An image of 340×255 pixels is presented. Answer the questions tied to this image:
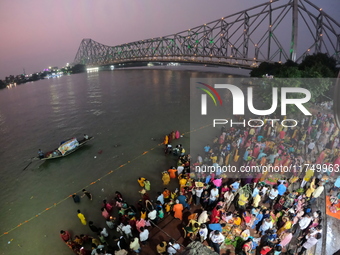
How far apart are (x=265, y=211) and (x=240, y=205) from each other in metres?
0.86

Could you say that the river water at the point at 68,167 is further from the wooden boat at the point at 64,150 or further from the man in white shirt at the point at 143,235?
the man in white shirt at the point at 143,235

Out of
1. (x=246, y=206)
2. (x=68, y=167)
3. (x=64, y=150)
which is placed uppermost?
(x=246, y=206)

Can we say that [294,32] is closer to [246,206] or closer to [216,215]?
[246,206]

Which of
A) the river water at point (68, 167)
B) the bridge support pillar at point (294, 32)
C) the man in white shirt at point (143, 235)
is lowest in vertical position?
the river water at point (68, 167)

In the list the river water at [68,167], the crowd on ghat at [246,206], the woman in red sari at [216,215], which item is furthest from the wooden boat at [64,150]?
the woman in red sari at [216,215]

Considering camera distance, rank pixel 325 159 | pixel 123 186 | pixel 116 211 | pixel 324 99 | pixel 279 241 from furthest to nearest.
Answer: pixel 324 99
pixel 123 186
pixel 116 211
pixel 325 159
pixel 279 241

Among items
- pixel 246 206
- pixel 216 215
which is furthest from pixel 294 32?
pixel 216 215

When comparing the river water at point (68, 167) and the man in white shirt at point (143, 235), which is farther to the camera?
the river water at point (68, 167)

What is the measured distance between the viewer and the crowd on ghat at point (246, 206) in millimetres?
6107

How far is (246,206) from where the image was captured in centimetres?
756

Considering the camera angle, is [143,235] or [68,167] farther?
[68,167]

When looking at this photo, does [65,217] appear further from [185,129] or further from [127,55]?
[127,55]

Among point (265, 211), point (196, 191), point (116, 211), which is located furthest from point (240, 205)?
point (116, 211)

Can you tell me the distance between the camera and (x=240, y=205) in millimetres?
7336
